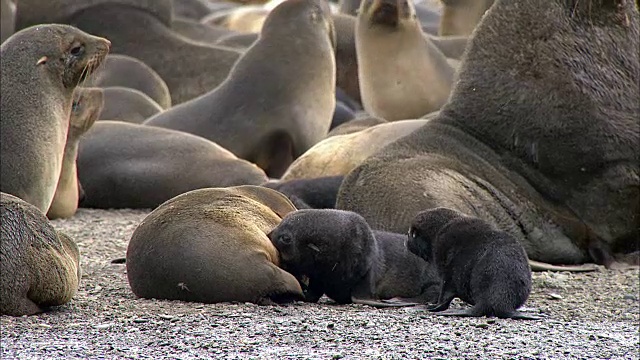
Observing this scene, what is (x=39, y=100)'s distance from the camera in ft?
22.0

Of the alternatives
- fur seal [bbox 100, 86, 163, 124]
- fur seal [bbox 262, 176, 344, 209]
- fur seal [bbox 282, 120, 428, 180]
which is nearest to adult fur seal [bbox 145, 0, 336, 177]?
fur seal [bbox 100, 86, 163, 124]

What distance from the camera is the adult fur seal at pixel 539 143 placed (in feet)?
21.3

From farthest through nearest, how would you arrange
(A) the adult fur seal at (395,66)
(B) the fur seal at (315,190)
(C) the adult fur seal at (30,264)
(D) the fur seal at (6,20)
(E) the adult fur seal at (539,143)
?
(D) the fur seal at (6,20)
(A) the adult fur seal at (395,66)
(B) the fur seal at (315,190)
(E) the adult fur seal at (539,143)
(C) the adult fur seal at (30,264)

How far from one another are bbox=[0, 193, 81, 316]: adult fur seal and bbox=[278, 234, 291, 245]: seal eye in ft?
2.62

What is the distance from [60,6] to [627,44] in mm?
6722

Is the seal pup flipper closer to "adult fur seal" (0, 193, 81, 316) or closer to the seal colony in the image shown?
the seal colony

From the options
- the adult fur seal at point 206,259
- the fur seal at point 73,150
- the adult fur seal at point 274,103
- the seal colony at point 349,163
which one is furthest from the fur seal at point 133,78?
the adult fur seal at point 206,259

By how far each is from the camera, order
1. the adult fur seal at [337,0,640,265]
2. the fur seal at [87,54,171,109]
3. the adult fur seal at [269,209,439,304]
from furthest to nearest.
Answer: the fur seal at [87,54,171,109] < the adult fur seal at [337,0,640,265] < the adult fur seal at [269,209,439,304]

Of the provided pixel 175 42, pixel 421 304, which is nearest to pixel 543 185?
Result: pixel 421 304

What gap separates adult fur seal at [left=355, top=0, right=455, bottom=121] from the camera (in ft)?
33.4

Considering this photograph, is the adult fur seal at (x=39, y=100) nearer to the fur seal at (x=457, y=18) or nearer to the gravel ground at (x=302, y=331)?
the gravel ground at (x=302, y=331)

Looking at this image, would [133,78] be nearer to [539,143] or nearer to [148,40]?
[148,40]

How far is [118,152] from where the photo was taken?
27.8ft

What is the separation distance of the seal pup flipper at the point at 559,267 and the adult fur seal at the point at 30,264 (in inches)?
85.7
